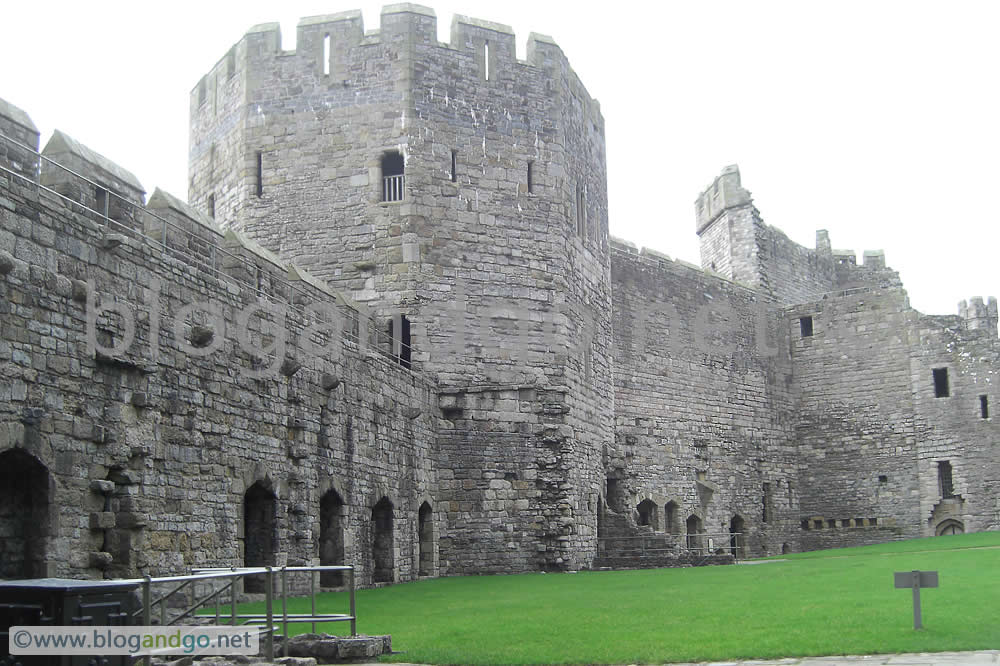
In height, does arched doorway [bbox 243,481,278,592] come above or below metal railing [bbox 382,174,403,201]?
below

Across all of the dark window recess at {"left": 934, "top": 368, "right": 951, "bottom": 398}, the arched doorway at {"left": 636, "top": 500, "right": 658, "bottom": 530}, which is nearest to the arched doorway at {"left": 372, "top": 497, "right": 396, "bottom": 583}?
the arched doorway at {"left": 636, "top": 500, "right": 658, "bottom": 530}

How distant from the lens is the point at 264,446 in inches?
580

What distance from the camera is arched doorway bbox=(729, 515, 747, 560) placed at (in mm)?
31539

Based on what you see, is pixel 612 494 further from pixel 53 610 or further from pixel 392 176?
pixel 53 610

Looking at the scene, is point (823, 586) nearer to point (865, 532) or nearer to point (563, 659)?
point (563, 659)

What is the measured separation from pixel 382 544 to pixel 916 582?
35.5 feet

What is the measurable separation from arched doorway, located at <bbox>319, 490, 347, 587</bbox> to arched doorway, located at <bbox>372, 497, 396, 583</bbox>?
1547mm

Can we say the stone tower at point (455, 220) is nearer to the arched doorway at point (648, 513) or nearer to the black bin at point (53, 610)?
the arched doorway at point (648, 513)

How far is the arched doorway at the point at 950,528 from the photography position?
3162 centimetres

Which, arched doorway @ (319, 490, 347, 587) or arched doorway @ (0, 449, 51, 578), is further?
arched doorway @ (319, 490, 347, 587)

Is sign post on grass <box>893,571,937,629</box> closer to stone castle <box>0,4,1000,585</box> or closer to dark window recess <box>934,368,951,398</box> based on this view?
stone castle <box>0,4,1000,585</box>

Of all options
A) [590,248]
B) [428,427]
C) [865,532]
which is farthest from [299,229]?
[865,532]

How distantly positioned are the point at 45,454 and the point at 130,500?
1373mm

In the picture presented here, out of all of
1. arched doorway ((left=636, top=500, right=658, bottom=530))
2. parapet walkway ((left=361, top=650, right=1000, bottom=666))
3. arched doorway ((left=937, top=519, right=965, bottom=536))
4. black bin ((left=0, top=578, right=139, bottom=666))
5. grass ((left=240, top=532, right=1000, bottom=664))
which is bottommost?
parapet walkway ((left=361, top=650, right=1000, bottom=666))
